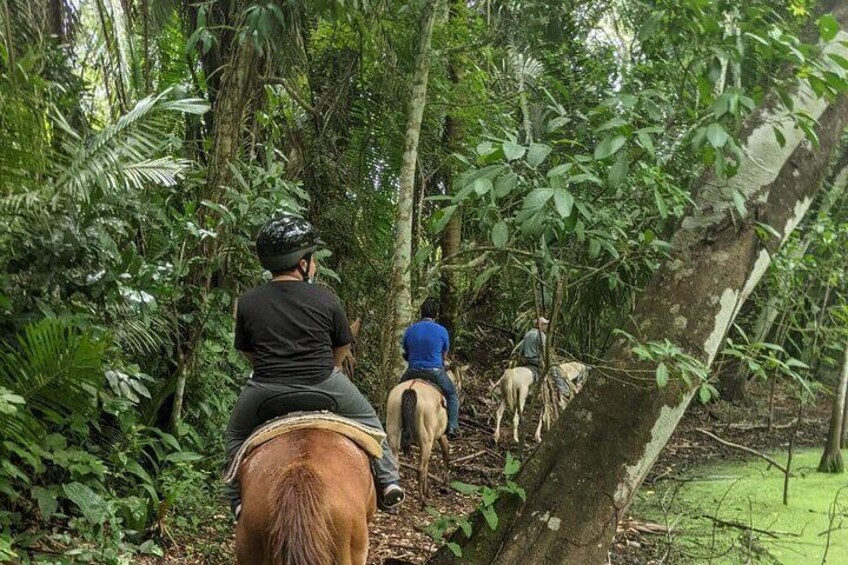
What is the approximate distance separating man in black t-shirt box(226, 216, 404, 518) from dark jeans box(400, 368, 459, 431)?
11.3 ft

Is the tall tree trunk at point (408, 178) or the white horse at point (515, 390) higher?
the tall tree trunk at point (408, 178)

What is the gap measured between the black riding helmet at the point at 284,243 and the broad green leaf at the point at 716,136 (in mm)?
1875

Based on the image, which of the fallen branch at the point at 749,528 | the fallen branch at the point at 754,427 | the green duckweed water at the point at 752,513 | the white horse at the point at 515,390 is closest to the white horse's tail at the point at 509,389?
the white horse at the point at 515,390

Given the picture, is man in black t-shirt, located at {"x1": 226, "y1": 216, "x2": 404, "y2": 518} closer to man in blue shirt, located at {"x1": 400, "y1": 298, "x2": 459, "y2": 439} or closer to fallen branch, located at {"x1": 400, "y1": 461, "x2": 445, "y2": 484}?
man in blue shirt, located at {"x1": 400, "y1": 298, "x2": 459, "y2": 439}

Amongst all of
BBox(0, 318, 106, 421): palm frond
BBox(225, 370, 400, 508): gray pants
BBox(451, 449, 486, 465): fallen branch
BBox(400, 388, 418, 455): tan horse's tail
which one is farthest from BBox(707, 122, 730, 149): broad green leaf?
BBox(451, 449, 486, 465): fallen branch

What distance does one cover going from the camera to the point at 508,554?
339 cm

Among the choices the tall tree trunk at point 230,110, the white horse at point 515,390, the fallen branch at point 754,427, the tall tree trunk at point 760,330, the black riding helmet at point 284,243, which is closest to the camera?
the black riding helmet at point 284,243

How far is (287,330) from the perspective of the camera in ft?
10.6

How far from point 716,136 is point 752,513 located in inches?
201

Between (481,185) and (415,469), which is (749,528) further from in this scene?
(481,185)

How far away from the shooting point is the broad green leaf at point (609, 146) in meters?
2.36

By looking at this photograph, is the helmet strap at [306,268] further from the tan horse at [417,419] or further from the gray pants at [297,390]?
the tan horse at [417,419]

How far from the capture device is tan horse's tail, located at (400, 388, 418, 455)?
6465mm

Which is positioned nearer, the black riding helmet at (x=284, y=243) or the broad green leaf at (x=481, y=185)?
the broad green leaf at (x=481, y=185)
